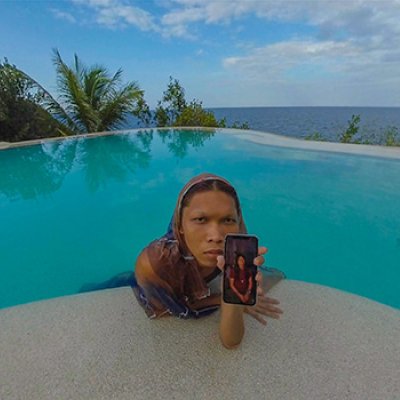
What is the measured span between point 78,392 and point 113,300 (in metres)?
0.66

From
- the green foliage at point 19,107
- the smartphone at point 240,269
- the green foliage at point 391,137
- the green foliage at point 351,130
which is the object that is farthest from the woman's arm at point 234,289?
the green foliage at point 19,107

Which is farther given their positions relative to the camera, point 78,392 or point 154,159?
point 154,159

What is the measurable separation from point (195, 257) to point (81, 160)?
25.1 feet

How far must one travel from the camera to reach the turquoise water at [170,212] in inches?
131

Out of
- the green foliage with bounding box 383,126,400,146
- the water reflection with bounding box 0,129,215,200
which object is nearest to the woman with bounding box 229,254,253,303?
the water reflection with bounding box 0,129,215,200

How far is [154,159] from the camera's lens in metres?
7.90

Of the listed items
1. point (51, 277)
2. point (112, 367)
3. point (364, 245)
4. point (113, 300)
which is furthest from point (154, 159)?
point (112, 367)

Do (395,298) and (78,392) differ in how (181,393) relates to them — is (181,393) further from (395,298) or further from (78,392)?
(395,298)

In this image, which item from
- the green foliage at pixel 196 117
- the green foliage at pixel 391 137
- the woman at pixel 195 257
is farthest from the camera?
the green foliage at pixel 196 117

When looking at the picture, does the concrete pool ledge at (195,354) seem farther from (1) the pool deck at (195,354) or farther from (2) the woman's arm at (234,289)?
(2) the woman's arm at (234,289)

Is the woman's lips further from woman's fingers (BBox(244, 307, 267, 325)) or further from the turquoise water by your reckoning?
the turquoise water

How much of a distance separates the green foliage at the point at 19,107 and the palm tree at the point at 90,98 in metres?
0.54

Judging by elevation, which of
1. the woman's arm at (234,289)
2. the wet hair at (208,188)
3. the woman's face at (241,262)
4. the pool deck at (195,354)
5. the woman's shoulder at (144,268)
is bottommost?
the pool deck at (195,354)

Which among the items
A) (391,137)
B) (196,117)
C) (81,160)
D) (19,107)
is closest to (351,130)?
(391,137)
